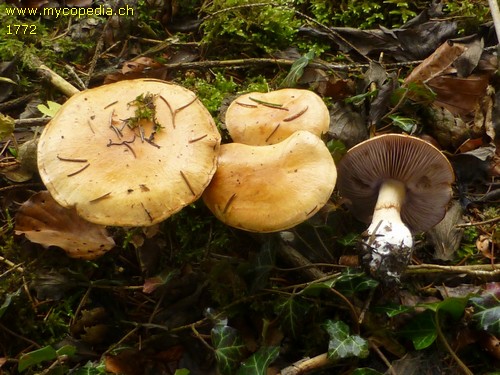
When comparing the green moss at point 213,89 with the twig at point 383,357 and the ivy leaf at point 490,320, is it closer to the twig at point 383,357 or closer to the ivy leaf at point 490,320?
the twig at point 383,357

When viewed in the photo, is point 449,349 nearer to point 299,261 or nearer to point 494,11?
point 299,261

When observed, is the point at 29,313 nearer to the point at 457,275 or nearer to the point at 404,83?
the point at 457,275

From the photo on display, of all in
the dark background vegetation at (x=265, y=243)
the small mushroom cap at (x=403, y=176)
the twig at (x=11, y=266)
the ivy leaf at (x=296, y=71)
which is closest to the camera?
the dark background vegetation at (x=265, y=243)

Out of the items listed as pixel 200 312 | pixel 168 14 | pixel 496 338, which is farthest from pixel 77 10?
pixel 496 338

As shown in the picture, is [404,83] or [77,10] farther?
[77,10]

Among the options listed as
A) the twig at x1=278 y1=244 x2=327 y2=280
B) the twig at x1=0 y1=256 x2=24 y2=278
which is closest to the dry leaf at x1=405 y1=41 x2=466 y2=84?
the twig at x1=278 y1=244 x2=327 y2=280

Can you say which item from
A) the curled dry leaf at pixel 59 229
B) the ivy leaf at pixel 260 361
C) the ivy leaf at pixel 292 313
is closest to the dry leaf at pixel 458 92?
the ivy leaf at pixel 292 313
